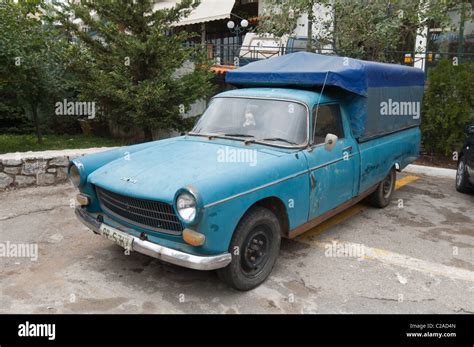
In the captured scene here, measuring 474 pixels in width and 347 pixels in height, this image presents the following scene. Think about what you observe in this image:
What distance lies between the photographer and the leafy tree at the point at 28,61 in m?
7.34

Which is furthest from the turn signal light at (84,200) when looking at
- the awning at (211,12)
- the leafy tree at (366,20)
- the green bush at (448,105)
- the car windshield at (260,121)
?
the awning at (211,12)

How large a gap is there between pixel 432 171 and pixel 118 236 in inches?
272

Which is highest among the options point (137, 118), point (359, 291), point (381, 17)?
point (381, 17)

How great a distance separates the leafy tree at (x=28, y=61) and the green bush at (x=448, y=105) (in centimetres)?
766

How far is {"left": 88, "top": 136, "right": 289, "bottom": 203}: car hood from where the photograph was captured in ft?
11.9

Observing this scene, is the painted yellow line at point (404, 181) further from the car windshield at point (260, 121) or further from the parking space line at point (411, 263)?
the car windshield at point (260, 121)

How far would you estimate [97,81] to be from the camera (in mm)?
8297

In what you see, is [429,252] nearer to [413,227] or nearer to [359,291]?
[413,227]

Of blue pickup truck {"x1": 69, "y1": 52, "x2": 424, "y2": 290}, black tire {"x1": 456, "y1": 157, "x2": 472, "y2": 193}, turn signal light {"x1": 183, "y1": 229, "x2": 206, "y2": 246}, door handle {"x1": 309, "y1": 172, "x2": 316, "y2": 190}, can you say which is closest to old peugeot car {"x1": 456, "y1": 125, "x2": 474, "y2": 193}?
black tire {"x1": 456, "y1": 157, "x2": 472, "y2": 193}

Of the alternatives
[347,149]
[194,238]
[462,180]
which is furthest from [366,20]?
[194,238]

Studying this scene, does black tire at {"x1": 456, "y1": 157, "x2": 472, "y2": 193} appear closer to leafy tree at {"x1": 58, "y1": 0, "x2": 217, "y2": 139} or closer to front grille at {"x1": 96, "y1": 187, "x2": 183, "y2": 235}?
leafy tree at {"x1": 58, "y1": 0, "x2": 217, "y2": 139}

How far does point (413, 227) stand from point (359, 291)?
2144mm

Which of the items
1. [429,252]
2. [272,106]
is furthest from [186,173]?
[429,252]

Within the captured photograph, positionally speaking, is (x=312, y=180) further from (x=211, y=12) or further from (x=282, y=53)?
(x=211, y=12)
